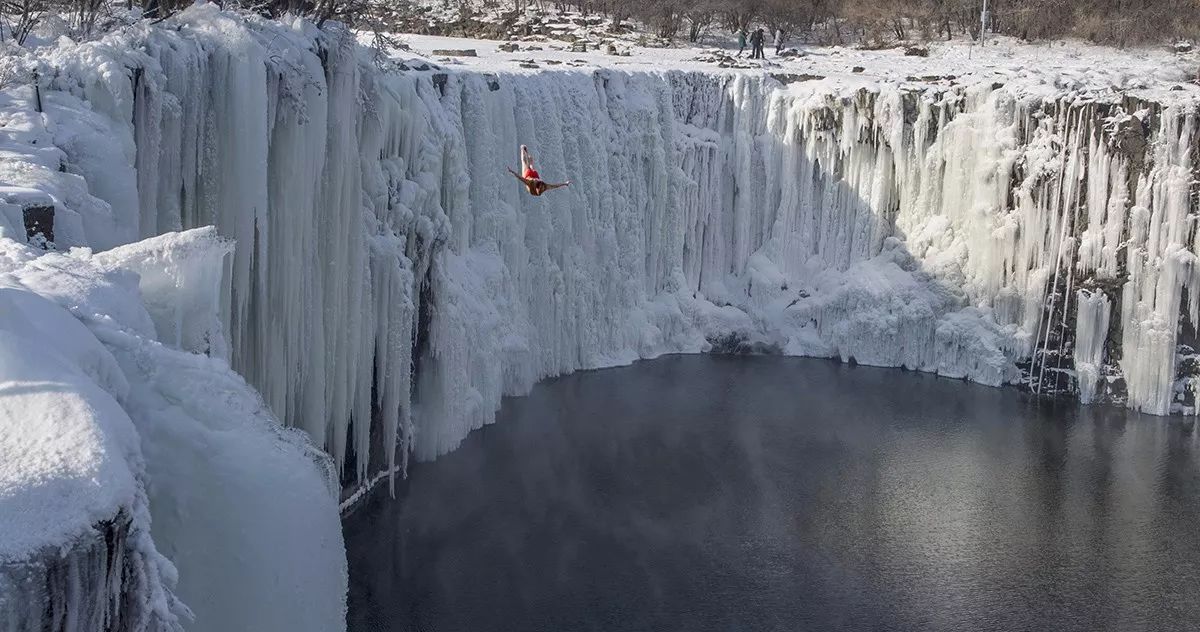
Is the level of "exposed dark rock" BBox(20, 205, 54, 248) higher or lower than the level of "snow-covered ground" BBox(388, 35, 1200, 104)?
lower

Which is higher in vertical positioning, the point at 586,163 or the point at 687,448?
the point at 586,163

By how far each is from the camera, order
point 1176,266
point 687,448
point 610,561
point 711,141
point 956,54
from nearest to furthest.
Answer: point 610,561, point 687,448, point 1176,266, point 711,141, point 956,54

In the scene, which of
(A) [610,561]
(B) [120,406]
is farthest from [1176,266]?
(B) [120,406]

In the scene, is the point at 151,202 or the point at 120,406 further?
the point at 151,202

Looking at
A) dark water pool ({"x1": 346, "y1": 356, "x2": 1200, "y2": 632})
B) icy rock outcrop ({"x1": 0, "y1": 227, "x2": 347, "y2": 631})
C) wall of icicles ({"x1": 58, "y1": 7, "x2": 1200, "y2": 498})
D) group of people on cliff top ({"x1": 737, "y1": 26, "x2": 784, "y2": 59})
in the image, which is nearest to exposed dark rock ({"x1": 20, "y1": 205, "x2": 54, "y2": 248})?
icy rock outcrop ({"x1": 0, "y1": 227, "x2": 347, "y2": 631})

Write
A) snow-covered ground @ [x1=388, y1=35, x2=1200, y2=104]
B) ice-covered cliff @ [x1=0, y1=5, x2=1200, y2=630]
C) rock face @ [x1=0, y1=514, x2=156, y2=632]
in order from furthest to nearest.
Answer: snow-covered ground @ [x1=388, y1=35, x2=1200, y2=104], ice-covered cliff @ [x1=0, y1=5, x2=1200, y2=630], rock face @ [x1=0, y1=514, x2=156, y2=632]

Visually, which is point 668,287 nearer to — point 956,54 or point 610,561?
point 956,54

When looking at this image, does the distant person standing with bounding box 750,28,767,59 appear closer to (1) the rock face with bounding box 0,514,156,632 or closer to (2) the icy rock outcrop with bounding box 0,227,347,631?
(2) the icy rock outcrop with bounding box 0,227,347,631

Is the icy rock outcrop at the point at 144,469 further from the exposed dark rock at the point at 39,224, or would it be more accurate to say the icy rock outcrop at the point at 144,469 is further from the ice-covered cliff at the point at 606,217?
the ice-covered cliff at the point at 606,217
